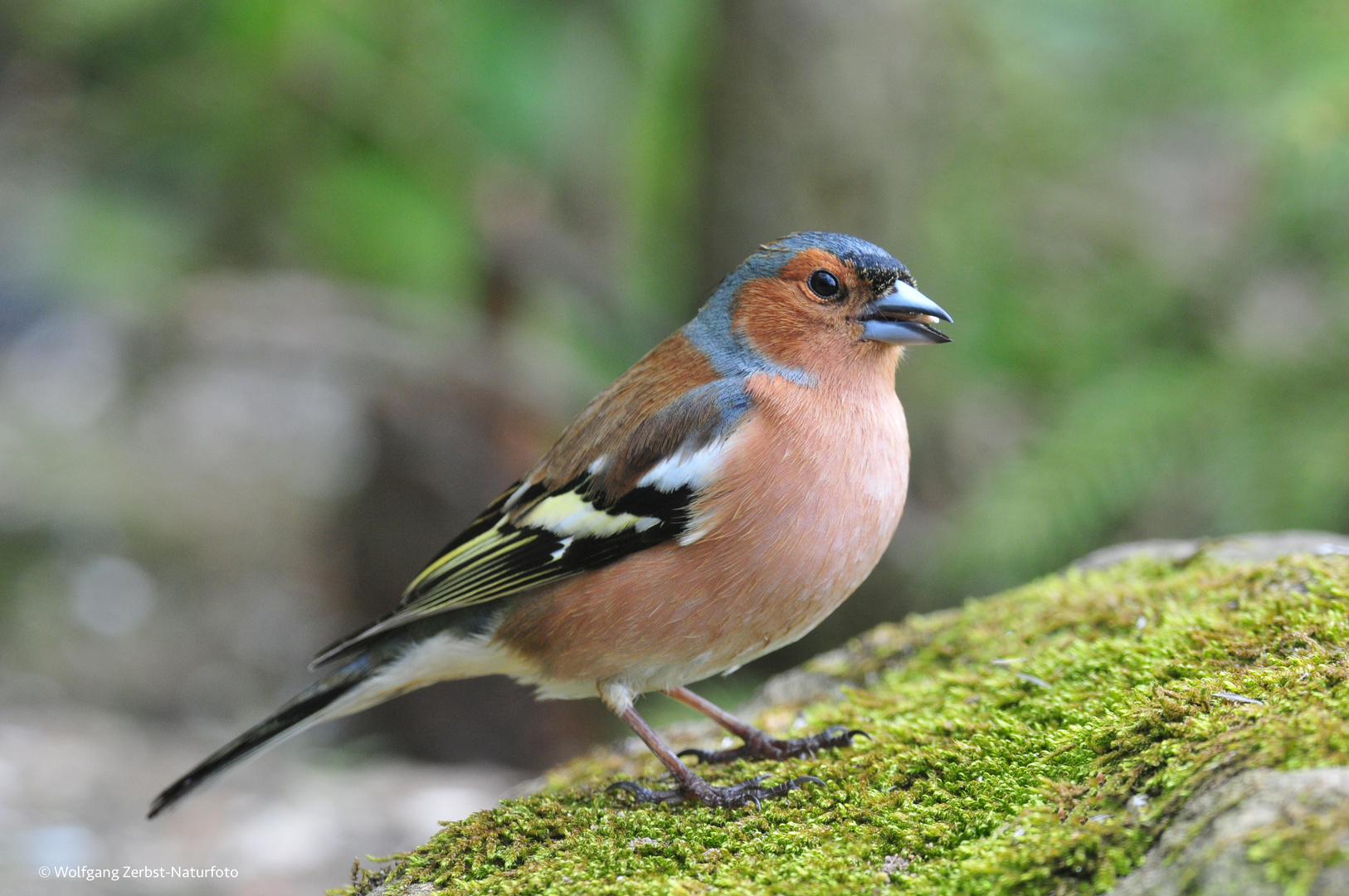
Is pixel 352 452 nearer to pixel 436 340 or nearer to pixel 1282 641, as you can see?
pixel 436 340

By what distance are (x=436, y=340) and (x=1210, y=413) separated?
5.32m

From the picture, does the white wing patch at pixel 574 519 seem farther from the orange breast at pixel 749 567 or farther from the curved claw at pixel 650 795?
the curved claw at pixel 650 795

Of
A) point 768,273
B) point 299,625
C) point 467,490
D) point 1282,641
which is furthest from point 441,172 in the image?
point 1282,641

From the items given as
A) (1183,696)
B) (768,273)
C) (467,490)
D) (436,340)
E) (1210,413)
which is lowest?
(1183,696)

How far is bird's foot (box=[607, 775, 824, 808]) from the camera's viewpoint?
2789mm

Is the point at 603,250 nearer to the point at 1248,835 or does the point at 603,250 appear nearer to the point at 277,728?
the point at 277,728

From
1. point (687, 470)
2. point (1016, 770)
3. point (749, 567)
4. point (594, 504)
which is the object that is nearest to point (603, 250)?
point (594, 504)

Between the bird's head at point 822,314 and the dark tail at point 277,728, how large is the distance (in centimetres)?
150

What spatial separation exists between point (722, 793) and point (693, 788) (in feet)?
0.26

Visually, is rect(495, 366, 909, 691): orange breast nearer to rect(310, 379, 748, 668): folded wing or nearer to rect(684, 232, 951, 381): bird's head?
rect(310, 379, 748, 668): folded wing

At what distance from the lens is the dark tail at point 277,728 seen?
313cm

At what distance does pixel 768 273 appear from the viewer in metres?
3.44

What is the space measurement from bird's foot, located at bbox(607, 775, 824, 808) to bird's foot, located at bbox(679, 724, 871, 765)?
20 cm

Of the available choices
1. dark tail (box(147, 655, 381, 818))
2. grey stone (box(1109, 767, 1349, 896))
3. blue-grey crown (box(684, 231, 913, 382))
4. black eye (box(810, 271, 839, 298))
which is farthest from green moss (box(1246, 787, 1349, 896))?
dark tail (box(147, 655, 381, 818))
